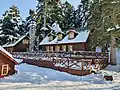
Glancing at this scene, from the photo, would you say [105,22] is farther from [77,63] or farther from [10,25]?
[10,25]

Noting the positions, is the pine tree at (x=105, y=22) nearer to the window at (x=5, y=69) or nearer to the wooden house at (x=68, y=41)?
the wooden house at (x=68, y=41)

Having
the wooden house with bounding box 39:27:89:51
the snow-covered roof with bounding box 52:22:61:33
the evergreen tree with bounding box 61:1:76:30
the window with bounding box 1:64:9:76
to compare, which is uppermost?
the evergreen tree with bounding box 61:1:76:30

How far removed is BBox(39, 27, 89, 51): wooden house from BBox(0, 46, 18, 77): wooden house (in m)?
18.8

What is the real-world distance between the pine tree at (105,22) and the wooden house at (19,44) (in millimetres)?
31496

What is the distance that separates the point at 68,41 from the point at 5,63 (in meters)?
22.2

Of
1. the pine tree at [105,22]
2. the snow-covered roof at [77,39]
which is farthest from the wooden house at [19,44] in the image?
the pine tree at [105,22]

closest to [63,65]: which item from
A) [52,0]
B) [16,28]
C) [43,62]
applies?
[43,62]

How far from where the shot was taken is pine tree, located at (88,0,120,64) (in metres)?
23.5

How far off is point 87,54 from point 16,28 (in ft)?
103

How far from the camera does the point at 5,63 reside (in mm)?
19906

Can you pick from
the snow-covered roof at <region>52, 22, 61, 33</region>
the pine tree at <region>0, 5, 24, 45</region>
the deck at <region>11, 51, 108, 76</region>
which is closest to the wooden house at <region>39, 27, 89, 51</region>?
the snow-covered roof at <region>52, 22, 61, 33</region>

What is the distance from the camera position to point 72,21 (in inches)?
2377

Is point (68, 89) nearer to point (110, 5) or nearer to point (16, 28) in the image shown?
point (110, 5)

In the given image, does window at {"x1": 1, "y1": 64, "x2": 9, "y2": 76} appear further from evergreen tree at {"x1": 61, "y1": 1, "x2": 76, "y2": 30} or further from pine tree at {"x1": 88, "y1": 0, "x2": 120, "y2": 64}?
evergreen tree at {"x1": 61, "y1": 1, "x2": 76, "y2": 30}
